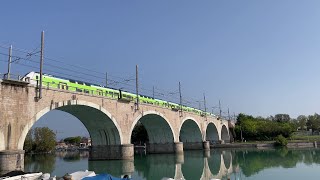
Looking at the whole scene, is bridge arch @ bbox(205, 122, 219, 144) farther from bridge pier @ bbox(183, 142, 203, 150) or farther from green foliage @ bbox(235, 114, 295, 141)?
bridge pier @ bbox(183, 142, 203, 150)

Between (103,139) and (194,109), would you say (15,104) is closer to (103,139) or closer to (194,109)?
(103,139)

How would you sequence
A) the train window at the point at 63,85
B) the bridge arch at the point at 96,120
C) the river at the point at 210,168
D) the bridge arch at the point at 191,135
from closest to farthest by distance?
the river at the point at 210,168, the train window at the point at 63,85, the bridge arch at the point at 96,120, the bridge arch at the point at 191,135

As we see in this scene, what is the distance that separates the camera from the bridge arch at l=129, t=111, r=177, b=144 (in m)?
52.6

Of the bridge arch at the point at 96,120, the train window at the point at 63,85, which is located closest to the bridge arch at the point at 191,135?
the bridge arch at the point at 96,120

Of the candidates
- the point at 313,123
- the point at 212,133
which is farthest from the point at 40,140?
the point at 313,123

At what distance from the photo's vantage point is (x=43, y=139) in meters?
81.1

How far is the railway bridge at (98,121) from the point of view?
2444 centimetres

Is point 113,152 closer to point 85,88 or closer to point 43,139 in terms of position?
point 85,88

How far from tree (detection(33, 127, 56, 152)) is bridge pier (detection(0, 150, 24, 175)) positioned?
59.8 m

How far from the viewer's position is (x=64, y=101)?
100ft

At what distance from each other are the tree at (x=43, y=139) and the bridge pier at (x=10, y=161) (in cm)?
5981

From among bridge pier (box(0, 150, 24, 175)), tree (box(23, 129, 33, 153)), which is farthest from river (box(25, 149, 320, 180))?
tree (box(23, 129, 33, 153))

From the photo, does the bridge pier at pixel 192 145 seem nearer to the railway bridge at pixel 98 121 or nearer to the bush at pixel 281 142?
the railway bridge at pixel 98 121

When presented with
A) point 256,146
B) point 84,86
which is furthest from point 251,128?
point 84,86
